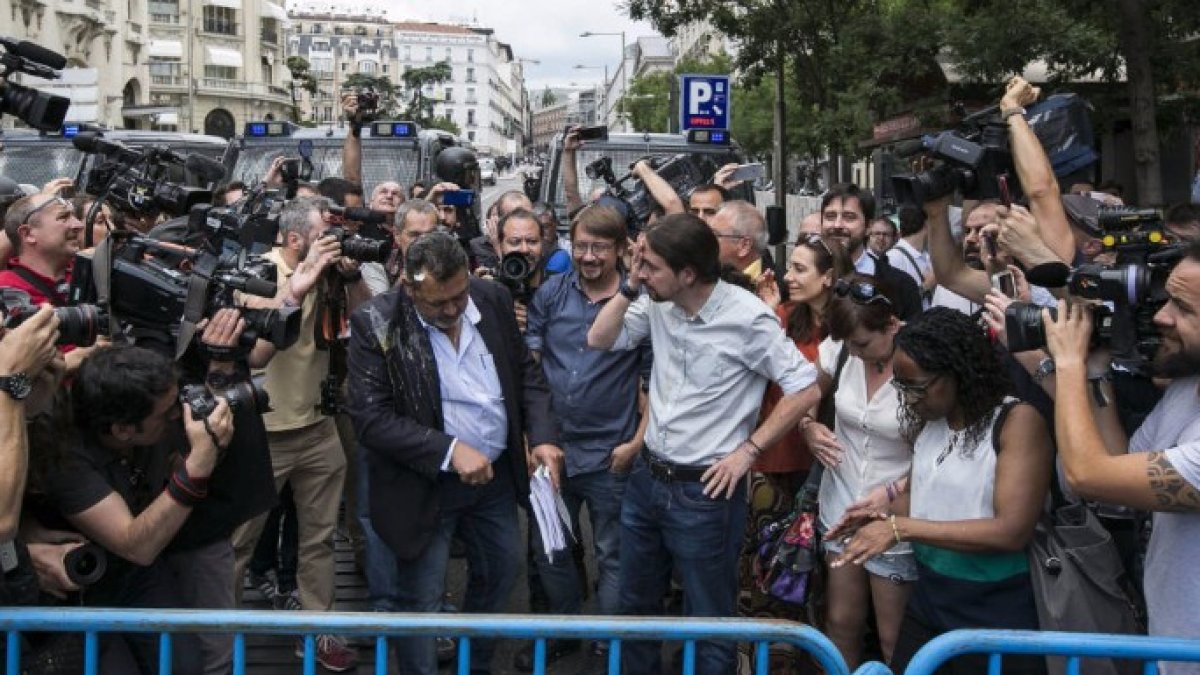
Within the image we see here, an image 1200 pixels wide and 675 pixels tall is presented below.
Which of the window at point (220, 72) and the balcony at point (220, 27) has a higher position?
the balcony at point (220, 27)

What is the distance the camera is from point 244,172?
11.6 metres

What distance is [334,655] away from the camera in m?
5.14

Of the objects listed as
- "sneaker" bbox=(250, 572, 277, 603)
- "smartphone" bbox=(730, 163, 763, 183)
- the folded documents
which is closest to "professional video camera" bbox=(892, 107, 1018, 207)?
the folded documents

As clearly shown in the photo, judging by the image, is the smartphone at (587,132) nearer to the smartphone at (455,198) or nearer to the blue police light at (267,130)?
the smartphone at (455,198)

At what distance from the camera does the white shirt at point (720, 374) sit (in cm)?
433

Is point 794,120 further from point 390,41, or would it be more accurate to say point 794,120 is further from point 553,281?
point 390,41

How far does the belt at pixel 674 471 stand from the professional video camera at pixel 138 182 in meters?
2.02

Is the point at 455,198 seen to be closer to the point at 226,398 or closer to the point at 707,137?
the point at 226,398

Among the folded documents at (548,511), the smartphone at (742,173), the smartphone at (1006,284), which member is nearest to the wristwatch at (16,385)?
the folded documents at (548,511)

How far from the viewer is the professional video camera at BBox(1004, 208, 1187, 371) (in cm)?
307

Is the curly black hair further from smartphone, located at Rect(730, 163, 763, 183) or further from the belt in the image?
smartphone, located at Rect(730, 163, 763, 183)

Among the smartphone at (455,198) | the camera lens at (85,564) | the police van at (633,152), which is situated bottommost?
the camera lens at (85,564)

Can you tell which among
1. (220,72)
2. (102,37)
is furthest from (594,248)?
(220,72)

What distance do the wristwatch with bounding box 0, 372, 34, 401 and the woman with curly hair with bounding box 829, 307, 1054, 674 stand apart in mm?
2393
